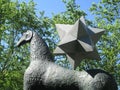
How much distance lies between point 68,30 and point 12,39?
1407cm

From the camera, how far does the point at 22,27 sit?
2016 cm

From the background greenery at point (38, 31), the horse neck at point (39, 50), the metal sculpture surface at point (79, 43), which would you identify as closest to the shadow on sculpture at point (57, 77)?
the horse neck at point (39, 50)

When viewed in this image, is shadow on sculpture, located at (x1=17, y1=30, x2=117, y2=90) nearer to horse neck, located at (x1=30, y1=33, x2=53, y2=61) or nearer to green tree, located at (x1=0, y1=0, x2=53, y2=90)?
horse neck, located at (x1=30, y1=33, x2=53, y2=61)

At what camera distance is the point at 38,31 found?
67.1 ft

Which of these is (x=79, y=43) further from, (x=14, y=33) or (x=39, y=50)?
(x=14, y=33)

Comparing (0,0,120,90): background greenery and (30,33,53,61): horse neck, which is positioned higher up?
(30,33,53,61): horse neck

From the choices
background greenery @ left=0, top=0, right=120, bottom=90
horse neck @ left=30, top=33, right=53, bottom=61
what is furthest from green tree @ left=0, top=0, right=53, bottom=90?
horse neck @ left=30, top=33, right=53, bottom=61

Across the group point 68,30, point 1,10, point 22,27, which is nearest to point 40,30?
point 22,27

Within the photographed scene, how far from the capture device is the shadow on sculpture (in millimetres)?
5586

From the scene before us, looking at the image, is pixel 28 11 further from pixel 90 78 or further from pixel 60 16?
pixel 90 78

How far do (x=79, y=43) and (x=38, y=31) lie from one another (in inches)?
568

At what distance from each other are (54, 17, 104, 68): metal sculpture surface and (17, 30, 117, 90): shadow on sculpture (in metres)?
0.38

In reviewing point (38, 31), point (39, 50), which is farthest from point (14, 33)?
point (39, 50)

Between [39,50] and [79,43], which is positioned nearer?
[79,43]
